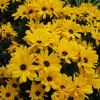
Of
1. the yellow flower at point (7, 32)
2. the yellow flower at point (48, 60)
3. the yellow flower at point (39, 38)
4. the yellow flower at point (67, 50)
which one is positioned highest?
the yellow flower at point (7, 32)

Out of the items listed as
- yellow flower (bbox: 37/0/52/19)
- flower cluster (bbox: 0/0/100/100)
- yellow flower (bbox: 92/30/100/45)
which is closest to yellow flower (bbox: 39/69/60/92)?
flower cluster (bbox: 0/0/100/100)

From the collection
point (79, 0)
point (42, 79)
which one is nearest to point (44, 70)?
point (42, 79)

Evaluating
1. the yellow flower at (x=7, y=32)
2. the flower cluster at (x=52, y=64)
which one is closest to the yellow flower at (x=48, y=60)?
the flower cluster at (x=52, y=64)

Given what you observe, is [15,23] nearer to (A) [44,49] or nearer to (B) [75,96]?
(A) [44,49]

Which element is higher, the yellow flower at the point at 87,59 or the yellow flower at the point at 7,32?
A: the yellow flower at the point at 7,32

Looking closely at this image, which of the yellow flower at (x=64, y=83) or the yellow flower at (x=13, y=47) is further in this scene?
the yellow flower at (x=13, y=47)

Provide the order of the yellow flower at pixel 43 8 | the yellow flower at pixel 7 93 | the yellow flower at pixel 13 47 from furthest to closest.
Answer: the yellow flower at pixel 43 8
the yellow flower at pixel 13 47
the yellow flower at pixel 7 93

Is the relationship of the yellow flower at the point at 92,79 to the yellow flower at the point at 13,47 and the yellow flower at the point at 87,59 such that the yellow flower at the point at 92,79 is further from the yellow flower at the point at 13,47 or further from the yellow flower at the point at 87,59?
the yellow flower at the point at 13,47
